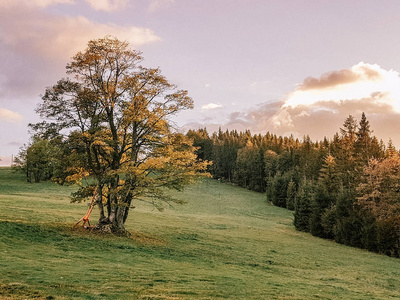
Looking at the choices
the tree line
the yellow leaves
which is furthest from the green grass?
the tree line

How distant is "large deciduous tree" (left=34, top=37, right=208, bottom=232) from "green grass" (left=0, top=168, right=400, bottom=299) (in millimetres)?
4319

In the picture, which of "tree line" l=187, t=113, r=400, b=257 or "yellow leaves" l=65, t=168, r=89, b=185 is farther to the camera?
"tree line" l=187, t=113, r=400, b=257

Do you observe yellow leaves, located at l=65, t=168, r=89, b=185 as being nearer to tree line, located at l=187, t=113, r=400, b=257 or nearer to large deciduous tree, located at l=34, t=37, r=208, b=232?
large deciduous tree, located at l=34, t=37, r=208, b=232

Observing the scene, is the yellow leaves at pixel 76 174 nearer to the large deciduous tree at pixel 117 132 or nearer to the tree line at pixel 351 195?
the large deciduous tree at pixel 117 132

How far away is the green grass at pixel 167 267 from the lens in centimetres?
1242

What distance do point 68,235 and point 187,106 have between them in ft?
49.8

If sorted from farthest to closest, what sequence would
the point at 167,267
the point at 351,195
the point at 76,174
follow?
the point at 351,195 → the point at 76,174 → the point at 167,267

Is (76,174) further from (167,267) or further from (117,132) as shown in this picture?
(167,267)

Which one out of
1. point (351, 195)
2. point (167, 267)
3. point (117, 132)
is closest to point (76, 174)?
point (117, 132)

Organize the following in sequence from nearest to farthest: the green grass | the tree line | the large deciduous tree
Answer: the green grass
the large deciduous tree
the tree line

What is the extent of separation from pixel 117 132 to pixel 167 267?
14.9m

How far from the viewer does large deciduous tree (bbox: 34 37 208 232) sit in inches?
1059

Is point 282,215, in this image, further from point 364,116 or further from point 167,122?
point 167,122

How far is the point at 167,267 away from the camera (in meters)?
18.7
